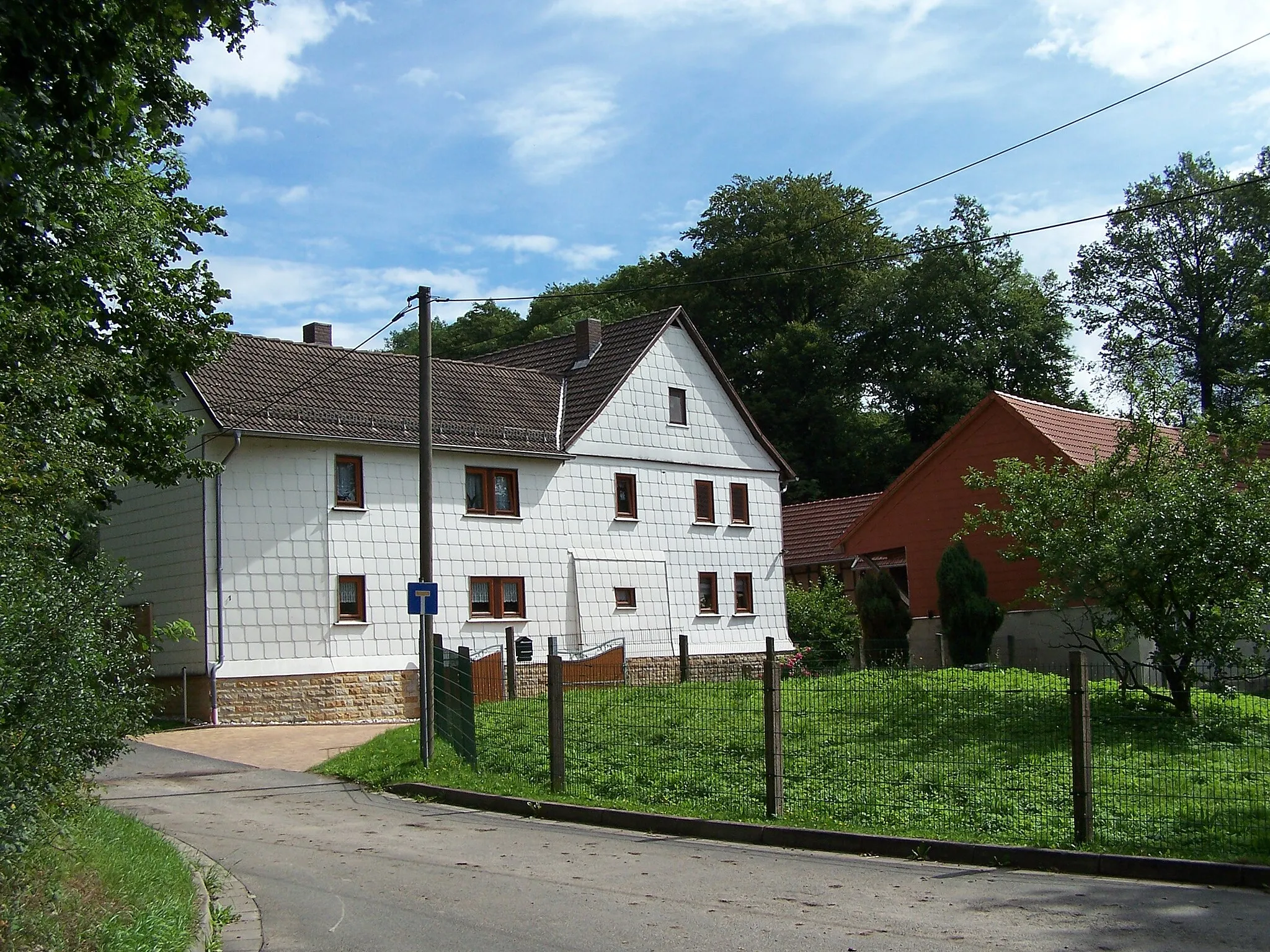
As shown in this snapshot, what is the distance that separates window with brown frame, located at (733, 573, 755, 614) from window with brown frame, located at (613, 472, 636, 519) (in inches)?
160

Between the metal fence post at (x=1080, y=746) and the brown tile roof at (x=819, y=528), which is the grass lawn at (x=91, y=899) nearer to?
the metal fence post at (x=1080, y=746)

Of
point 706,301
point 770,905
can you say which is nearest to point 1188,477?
point 770,905

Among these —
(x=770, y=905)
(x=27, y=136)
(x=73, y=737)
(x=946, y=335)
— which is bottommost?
(x=770, y=905)

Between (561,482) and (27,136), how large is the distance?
24.0 metres

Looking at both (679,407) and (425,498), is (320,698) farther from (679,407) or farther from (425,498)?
(679,407)

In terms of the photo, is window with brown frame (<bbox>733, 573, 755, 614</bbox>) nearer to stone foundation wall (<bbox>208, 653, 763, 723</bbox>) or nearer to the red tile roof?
stone foundation wall (<bbox>208, 653, 763, 723</bbox>)

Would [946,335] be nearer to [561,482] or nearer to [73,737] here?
[561,482]

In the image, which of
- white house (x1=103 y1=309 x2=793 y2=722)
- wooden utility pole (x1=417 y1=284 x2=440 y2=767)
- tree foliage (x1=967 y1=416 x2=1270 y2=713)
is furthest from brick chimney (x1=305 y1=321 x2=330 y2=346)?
tree foliage (x1=967 y1=416 x2=1270 y2=713)

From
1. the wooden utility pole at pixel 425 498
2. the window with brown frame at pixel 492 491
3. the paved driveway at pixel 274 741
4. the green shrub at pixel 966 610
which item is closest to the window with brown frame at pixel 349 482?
the window with brown frame at pixel 492 491

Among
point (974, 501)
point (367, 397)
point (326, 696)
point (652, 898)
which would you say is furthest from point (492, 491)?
point (652, 898)

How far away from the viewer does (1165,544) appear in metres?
16.6

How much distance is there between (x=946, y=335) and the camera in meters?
57.0

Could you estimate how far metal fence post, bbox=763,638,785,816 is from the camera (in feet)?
41.8

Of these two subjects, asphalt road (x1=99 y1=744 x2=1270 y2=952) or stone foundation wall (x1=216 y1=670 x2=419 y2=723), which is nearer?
asphalt road (x1=99 y1=744 x2=1270 y2=952)
